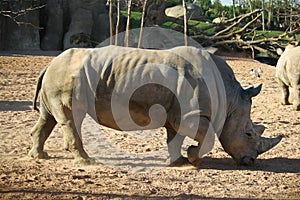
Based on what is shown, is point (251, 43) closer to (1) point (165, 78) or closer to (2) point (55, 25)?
(2) point (55, 25)

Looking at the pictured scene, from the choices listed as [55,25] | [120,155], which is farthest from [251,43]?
[120,155]

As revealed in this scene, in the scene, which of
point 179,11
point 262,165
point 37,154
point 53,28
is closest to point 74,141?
point 37,154

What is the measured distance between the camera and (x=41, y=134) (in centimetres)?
716

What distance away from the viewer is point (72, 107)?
6.59m

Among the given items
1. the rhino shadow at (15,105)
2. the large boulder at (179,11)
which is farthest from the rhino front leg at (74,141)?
the large boulder at (179,11)

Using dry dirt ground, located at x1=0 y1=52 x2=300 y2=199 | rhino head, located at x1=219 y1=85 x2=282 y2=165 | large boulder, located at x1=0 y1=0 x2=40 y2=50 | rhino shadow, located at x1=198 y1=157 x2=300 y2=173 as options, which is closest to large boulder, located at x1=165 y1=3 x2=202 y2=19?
large boulder, located at x1=0 y1=0 x2=40 y2=50

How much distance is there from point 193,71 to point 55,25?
2019 cm

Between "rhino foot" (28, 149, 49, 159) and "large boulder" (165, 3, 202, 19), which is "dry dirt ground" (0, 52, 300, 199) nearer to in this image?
"rhino foot" (28, 149, 49, 159)

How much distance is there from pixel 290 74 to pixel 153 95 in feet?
22.5

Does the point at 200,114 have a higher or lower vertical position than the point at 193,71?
lower

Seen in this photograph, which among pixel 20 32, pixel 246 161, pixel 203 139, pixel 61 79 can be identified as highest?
pixel 61 79

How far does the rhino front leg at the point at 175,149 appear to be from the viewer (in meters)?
6.96

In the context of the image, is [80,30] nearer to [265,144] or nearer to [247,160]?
[265,144]

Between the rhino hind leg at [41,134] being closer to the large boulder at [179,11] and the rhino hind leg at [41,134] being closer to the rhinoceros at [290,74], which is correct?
the rhinoceros at [290,74]
